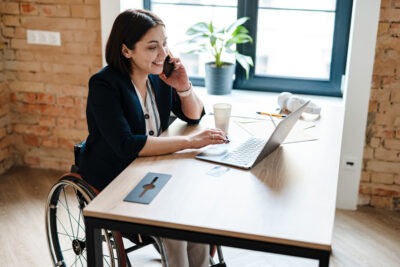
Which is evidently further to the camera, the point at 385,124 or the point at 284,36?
the point at 284,36

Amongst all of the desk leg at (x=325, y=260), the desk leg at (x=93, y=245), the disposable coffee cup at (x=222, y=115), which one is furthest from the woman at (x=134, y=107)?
the desk leg at (x=325, y=260)

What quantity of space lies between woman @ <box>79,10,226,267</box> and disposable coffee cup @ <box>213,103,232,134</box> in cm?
13

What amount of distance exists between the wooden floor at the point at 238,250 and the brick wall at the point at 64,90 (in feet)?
0.72

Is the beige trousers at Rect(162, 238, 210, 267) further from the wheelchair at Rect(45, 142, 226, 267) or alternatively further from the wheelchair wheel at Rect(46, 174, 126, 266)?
the wheelchair wheel at Rect(46, 174, 126, 266)

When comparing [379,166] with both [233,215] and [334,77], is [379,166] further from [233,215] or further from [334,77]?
[233,215]

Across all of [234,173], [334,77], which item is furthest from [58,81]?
[234,173]

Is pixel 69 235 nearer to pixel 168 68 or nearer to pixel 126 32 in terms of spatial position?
pixel 168 68

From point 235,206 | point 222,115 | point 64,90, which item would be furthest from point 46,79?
point 235,206

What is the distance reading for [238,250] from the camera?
2688 mm

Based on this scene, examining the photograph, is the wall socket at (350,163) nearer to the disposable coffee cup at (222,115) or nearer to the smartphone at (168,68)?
the disposable coffee cup at (222,115)

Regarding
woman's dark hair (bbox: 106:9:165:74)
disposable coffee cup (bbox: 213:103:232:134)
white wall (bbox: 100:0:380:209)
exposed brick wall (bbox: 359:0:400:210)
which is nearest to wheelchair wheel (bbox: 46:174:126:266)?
woman's dark hair (bbox: 106:9:165:74)

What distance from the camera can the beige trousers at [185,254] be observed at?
193cm

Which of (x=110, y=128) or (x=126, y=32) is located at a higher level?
(x=126, y=32)

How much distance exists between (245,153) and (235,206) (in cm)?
42
